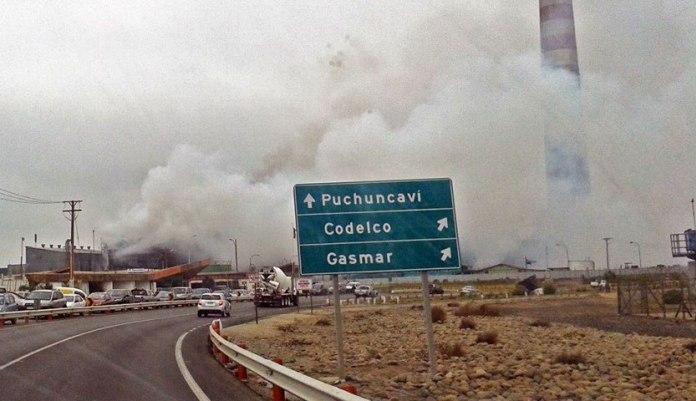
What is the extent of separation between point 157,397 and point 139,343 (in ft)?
45.3

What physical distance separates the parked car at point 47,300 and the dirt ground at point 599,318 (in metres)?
31.2

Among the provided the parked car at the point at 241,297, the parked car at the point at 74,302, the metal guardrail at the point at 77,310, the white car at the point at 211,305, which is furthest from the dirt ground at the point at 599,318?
the parked car at the point at 241,297

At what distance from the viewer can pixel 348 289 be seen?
120375mm

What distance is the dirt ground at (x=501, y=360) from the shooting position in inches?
648

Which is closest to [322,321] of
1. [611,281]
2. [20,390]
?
[20,390]

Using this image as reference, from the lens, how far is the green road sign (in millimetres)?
16969

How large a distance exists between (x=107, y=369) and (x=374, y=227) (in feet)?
22.4

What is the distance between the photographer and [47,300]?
178ft

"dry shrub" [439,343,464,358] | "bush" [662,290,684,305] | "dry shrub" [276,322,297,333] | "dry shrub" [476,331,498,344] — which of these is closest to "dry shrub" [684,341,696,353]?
"dry shrub" [476,331,498,344]

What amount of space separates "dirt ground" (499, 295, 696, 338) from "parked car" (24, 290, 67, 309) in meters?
31.2

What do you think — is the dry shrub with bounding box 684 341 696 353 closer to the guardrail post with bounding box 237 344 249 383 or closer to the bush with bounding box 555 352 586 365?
the bush with bounding box 555 352 586 365

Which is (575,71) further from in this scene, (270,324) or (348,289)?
(270,324)

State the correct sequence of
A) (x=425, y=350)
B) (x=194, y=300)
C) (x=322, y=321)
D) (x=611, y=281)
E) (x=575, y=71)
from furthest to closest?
(x=575, y=71) → (x=611, y=281) → (x=194, y=300) → (x=322, y=321) → (x=425, y=350)

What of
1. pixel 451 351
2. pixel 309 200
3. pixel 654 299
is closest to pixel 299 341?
pixel 451 351
